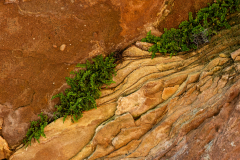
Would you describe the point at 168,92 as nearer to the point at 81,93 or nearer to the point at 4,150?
the point at 81,93

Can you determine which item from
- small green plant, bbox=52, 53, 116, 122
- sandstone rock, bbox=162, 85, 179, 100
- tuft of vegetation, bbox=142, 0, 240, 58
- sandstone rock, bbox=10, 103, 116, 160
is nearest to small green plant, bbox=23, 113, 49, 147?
sandstone rock, bbox=10, 103, 116, 160

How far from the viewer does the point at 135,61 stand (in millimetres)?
7402

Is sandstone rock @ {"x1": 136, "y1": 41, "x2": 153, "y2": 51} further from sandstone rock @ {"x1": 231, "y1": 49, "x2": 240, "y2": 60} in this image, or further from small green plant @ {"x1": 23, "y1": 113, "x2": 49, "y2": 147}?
small green plant @ {"x1": 23, "y1": 113, "x2": 49, "y2": 147}

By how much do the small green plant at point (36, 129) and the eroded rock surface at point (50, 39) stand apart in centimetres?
30

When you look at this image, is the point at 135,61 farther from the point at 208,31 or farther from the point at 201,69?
the point at 208,31

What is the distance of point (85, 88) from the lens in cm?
708

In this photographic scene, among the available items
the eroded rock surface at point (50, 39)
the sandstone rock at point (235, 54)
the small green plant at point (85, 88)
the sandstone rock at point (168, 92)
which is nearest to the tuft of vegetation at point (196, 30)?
the eroded rock surface at point (50, 39)

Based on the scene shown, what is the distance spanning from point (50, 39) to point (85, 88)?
8.57 ft

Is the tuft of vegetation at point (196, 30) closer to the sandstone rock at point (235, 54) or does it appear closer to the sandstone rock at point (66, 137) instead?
the sandstone rock at point (235, 54)

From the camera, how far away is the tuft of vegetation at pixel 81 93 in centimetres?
693

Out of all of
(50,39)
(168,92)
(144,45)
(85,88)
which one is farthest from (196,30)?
(50,39)

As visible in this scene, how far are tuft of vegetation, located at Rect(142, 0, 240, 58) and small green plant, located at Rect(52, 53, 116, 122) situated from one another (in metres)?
2.04

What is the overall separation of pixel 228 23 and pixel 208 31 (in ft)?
3.09

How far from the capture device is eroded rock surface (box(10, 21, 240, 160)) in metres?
5.57
